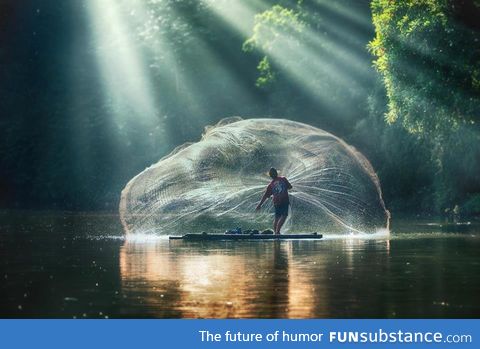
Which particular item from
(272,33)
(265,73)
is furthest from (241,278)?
(265,73)

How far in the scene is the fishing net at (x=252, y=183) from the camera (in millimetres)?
35000

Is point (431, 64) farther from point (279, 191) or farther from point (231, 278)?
point (231, 278)

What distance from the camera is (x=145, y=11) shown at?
8812 centimetres

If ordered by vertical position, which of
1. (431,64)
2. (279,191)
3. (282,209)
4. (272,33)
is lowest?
(282,209)

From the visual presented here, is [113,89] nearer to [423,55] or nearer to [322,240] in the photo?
[423,55]

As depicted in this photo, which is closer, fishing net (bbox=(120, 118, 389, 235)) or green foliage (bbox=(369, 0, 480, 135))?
fishing net (bbox=(120, 118, 389, 235))

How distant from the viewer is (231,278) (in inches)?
886

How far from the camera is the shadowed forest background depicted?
46.8 metres

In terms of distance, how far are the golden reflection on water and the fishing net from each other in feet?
9.29

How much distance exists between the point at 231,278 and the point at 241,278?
0.17 metres

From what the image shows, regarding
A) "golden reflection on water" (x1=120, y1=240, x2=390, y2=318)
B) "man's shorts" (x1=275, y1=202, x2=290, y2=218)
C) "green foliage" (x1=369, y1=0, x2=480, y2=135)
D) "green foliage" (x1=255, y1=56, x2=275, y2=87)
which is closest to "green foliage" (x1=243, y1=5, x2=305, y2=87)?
"green foliage" (x1=255, y1=56, x2=275, y2=87)

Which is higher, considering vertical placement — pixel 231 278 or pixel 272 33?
pixel 272 33

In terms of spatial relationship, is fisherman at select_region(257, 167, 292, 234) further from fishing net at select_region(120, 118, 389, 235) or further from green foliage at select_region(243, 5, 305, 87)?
green foliage at select_region(243, 5, 305, 87)

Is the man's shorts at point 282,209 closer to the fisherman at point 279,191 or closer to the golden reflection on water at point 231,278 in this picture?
the fisherman at point 279,191
